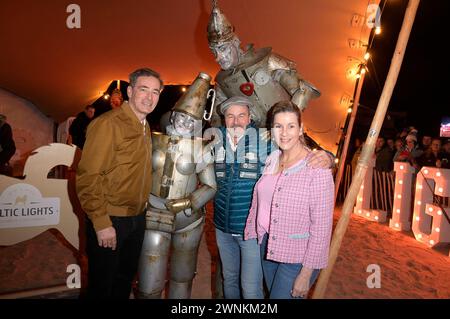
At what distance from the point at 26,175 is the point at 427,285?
17.5 feet

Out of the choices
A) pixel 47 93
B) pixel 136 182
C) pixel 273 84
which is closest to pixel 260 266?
pixel 136 182

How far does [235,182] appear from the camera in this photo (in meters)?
2.32

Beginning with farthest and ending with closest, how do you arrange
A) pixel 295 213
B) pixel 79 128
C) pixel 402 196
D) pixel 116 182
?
pixel 402 196, pixel 79 128, pixel 116 182, pixel 295 213

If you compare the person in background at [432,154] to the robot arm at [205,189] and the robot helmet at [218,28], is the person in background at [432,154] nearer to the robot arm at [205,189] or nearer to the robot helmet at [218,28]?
the robot helmet at [218,28]

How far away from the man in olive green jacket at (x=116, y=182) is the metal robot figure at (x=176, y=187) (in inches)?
5.8

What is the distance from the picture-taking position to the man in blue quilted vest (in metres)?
2.30

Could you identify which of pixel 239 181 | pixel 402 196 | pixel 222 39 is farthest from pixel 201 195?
pixel 402 196

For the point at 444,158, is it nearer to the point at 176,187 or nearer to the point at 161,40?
the point at 176,187

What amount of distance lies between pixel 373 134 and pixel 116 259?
6.58 feet

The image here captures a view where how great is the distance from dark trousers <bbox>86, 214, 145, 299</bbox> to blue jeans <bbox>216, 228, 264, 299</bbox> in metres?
0.66

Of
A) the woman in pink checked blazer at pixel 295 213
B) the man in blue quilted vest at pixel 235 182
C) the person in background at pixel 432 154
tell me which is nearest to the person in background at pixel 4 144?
the man in blue quilted vest at pixel 235 182

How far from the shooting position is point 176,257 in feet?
8.09
